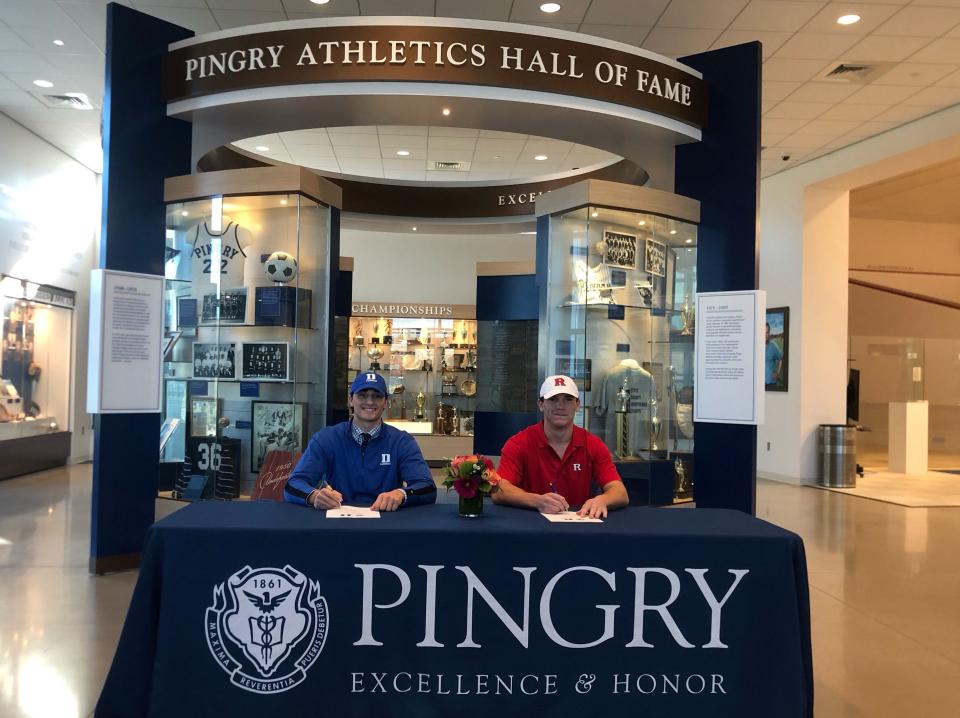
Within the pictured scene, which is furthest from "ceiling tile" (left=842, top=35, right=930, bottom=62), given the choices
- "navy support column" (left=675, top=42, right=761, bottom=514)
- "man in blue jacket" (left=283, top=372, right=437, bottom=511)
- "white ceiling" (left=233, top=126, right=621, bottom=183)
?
"man in blue jacket" (left=283, top=372, right=437, bottom=511)

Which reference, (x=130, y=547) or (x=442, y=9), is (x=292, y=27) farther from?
(x=130, y=547)


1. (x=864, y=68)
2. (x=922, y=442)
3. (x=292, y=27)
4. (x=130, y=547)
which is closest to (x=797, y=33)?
(x=864, y=68)

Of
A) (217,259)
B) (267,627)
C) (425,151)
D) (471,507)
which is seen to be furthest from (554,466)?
(425,151)

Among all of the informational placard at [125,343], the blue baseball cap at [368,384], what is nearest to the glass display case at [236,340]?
the informational placard at [125,343]

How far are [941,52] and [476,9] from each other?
423 cm

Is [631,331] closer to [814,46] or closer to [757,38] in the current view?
[757,38]

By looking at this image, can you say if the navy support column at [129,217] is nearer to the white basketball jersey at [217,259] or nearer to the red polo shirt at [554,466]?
the white basketball jersey at [217,259]

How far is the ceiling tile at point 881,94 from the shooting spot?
26.9 ft

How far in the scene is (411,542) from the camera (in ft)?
9.16

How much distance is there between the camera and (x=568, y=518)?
3.12 meters

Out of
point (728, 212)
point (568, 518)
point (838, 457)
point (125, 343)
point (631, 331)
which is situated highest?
point (728, 212)

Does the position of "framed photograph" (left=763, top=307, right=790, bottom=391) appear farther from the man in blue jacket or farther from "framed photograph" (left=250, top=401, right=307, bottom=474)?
the man in blue jacket

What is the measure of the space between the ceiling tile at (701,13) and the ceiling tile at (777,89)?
55.1 inches

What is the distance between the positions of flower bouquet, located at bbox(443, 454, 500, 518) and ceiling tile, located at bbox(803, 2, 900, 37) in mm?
5414
